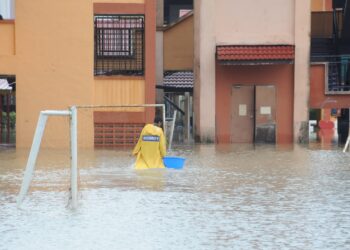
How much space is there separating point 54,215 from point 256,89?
19.9 meters

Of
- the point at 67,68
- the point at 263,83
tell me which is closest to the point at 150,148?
the point at 67,68

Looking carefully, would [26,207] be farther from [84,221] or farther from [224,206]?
[224,206]

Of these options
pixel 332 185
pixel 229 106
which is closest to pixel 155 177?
pixel 332 185

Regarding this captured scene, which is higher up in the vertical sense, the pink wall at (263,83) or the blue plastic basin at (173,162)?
the pink wall at (263,83)

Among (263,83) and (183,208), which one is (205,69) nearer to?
(263,83)

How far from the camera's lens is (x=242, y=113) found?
28.9 m

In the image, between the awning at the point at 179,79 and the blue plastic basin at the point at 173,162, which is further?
the awning at the point at 179,79

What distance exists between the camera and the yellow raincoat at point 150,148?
15.5 meters

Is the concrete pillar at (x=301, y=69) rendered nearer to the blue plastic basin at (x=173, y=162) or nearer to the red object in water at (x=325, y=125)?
the blue plastic basin at (x=173, y=162)

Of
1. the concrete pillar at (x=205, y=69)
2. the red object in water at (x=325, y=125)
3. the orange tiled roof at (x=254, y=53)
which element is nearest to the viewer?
the orange tiled roof at (x=254, y=53)

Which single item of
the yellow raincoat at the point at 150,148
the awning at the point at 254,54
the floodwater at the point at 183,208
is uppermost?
the awning at the point at 254,54

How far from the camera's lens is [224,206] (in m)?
10.7

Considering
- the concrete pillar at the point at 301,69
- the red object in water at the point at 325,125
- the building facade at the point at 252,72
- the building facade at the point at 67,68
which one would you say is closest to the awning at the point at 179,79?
the building facade at the point at 252,72

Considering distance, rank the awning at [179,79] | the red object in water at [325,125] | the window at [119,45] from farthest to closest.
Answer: the red object in water at [325,125]
the awning at [179,79]
the window at [119,45]
